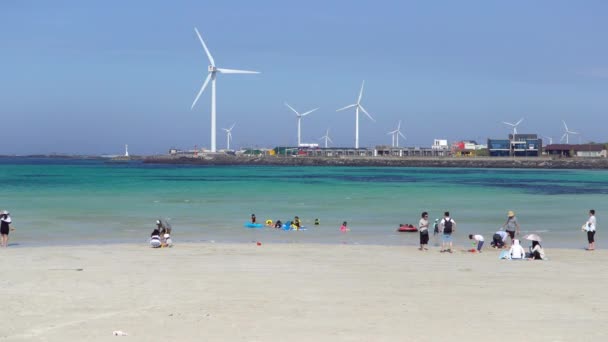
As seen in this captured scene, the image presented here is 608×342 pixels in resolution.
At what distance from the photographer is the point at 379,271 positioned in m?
18.7

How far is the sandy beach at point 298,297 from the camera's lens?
1192cm

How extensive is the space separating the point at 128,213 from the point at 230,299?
1106 inches

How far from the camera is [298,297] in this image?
1468 cm

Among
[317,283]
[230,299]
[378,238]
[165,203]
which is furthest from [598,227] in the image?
[165,203]

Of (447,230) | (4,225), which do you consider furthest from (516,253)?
(4,225)

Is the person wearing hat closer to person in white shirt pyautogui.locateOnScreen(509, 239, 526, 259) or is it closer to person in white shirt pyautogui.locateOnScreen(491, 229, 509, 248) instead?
person in white shirt pyautogui.locateOnScreen(491, 229, 509, 248)

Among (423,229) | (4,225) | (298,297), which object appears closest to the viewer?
(298,297)

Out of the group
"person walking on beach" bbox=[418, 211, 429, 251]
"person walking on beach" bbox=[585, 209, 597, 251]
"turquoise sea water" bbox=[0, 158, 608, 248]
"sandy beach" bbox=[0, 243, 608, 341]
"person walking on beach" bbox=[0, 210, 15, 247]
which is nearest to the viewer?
"sandy beach" bbox=[0, 243, 608, 341]

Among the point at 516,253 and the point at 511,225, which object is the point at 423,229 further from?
the point at 516,253

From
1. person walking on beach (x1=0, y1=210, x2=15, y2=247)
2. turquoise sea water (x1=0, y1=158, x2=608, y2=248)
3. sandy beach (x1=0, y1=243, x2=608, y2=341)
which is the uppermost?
person walking on beach (x1=0, y1=210, x2=15, y2=247)

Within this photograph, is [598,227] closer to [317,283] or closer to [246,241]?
[246,241]

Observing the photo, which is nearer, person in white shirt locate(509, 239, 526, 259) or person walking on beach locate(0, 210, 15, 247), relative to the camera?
person in white shirt locate(509, 239, 526, 259)

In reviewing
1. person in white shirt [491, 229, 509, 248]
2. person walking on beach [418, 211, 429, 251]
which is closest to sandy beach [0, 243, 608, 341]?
person walking on beach [418, 211, 429, 251]

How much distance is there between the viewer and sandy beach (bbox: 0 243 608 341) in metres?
11.9
